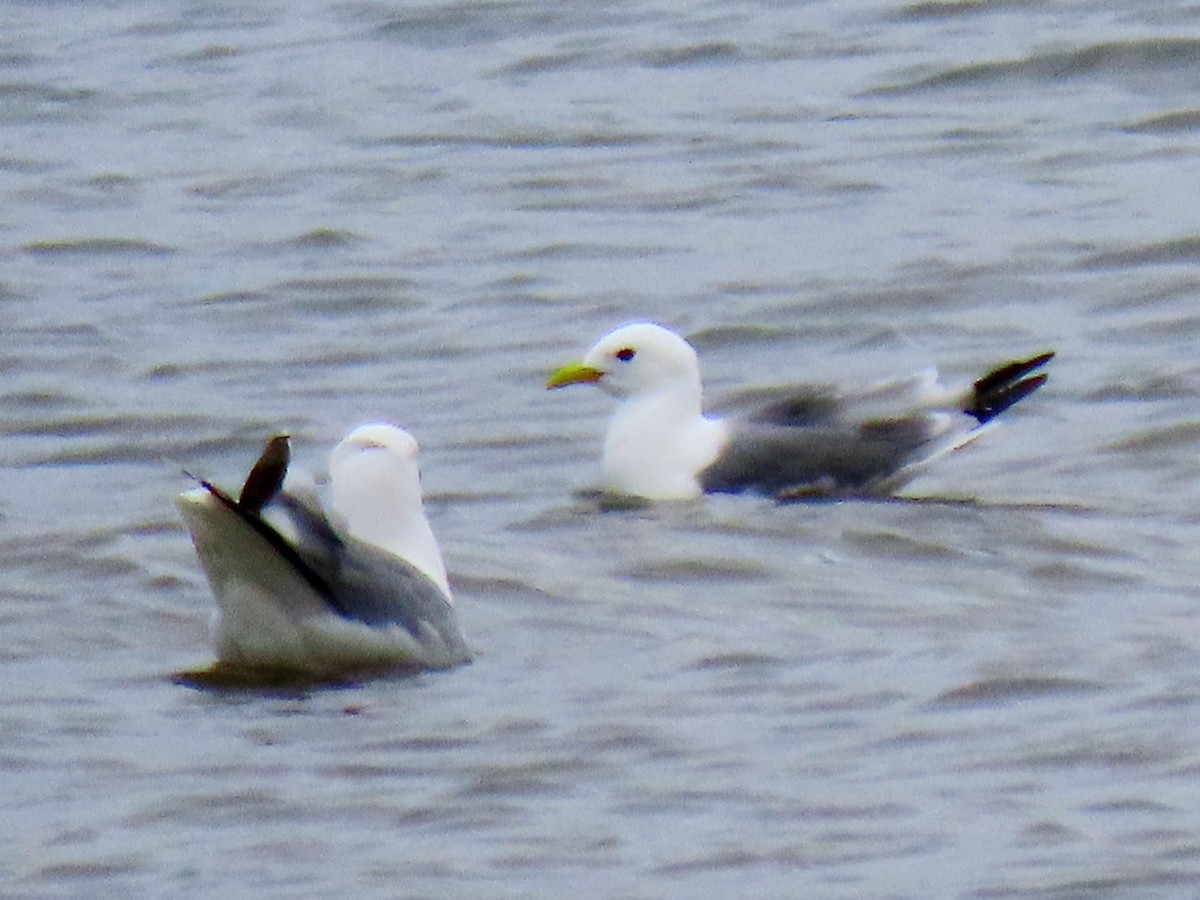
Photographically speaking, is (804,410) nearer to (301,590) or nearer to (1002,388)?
(1002,388)

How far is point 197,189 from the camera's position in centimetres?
1527

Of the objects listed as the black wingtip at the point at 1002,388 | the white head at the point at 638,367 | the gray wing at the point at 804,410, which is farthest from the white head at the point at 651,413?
the black wingtip at the point at 1002,388

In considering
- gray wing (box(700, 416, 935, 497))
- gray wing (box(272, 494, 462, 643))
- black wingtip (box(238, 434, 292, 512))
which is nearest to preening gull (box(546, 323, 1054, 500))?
gray wing (box(700, 416, 935, 497))

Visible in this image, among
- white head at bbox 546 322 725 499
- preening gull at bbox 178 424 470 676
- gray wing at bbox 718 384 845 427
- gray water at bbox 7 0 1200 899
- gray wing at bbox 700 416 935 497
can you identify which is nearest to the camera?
gray water at bbox 7 0 1200 899

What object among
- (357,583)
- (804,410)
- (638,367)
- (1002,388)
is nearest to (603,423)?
(638,367)

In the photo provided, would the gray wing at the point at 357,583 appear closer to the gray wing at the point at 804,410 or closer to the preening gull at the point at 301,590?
the preening gull at the point at 301,590

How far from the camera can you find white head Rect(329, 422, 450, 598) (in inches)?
334

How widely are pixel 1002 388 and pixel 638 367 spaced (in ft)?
3.95

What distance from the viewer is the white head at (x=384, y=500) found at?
8.48 m

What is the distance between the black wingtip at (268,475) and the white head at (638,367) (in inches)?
118

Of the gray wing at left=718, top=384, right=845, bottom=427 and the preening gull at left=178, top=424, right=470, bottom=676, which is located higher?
the preening gull at left=178, top=424, right=470, bottom=676

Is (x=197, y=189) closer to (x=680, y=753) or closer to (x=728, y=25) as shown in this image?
(x=728, y=25)

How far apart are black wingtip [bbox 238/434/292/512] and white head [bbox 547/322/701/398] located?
118 inches

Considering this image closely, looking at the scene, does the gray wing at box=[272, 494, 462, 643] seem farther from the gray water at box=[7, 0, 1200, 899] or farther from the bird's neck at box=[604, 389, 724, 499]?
the bird's neck at box=[604, 389, 724, 499]
